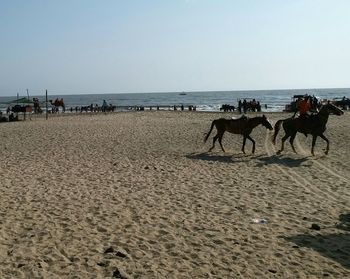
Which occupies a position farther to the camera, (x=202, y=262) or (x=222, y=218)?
(x=222, y=218)

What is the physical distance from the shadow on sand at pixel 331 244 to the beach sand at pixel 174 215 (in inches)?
0.6

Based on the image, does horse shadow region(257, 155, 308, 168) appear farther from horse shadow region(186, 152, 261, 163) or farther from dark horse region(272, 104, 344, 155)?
dark horse region(272, 104, 344, 155)

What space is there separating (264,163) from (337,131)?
10.1 metres

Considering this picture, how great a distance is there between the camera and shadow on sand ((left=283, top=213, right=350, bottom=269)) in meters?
5.88

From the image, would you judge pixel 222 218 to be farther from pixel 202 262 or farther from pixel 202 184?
pixel 202 184

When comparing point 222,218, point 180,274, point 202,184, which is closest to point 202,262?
point 180,274

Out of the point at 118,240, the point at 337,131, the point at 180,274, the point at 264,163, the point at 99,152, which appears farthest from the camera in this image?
the point at 337,131

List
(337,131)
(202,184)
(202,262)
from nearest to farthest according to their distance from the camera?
1. (202,262)
2. (202,184)
3. (337,131)

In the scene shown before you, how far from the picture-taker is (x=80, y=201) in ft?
29.3

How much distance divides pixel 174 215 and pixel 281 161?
23.9 feet

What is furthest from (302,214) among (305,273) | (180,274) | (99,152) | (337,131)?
(337,131)

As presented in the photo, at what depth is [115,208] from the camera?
8.41 m

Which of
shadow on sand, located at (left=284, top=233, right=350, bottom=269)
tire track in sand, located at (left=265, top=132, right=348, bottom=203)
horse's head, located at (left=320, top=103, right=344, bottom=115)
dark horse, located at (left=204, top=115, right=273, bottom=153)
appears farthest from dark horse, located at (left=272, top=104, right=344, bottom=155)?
shadow on sand, located at (left=284, top=233, right=350, bottom=269)

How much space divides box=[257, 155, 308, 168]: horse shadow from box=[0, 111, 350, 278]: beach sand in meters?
0.04
